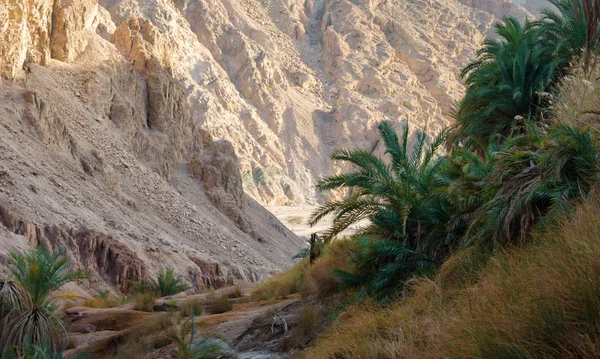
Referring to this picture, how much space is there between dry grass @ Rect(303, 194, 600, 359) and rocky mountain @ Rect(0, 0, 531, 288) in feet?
50.6

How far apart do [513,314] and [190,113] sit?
43.9m

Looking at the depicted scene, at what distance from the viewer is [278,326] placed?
8570mm

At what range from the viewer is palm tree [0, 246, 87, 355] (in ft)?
32.5

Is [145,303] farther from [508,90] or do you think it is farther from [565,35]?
[565,35]

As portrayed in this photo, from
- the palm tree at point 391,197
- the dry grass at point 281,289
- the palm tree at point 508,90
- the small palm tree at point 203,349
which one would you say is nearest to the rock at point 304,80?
the palm tree at point 508,90

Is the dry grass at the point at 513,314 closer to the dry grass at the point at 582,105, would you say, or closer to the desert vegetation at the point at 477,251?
the desert vegetation at the point at 477,251

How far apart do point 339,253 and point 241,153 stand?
60187 millimetres

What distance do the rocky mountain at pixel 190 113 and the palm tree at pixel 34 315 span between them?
26.0 feet

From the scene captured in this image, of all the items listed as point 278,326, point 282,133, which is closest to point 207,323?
point 278,326

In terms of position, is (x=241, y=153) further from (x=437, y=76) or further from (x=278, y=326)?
(x=278, y=326)

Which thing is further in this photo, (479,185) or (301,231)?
(301,231)

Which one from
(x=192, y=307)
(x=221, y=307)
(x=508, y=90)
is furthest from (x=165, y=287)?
(x=508, y=90)

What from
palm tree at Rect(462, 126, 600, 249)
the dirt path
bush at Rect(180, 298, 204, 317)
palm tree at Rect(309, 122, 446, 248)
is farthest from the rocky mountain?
palm tree at Rect(462, 126, 600, 249)

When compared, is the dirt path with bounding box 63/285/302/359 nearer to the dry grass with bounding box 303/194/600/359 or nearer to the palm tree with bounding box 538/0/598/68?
the dry grass with bounding box 303/194/600/359
